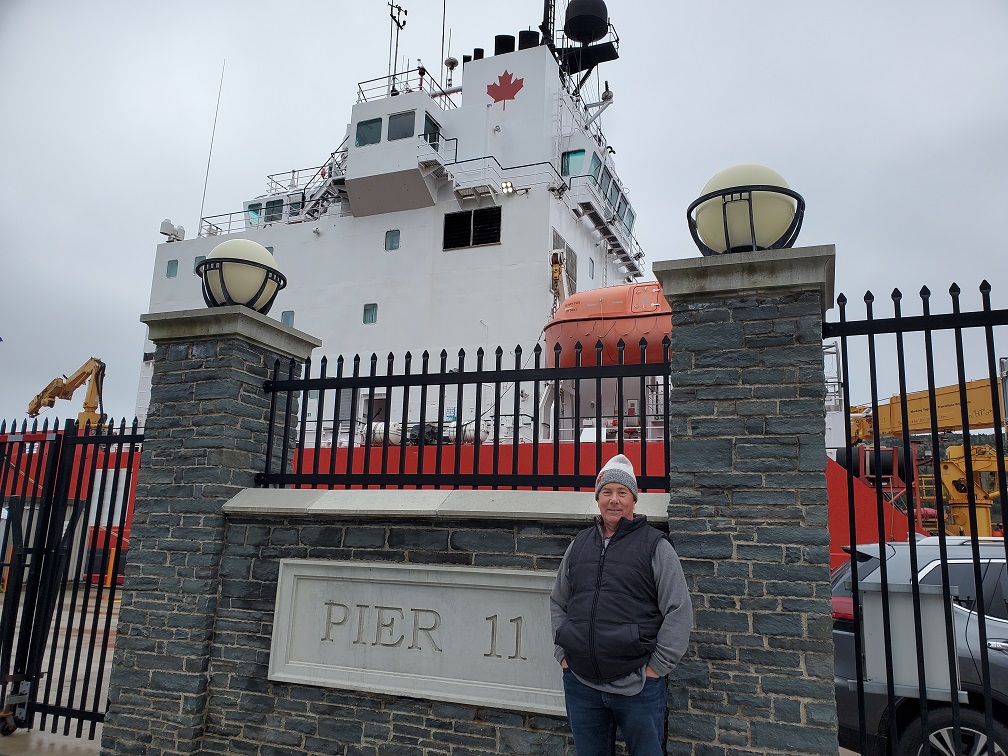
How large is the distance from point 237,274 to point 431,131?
14676 millimetres

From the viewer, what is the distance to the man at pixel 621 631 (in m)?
2.91

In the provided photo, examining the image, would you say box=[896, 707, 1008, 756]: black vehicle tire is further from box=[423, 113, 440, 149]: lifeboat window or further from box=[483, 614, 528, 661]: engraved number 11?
box=[423, 113, 440, 149]: lifeboat window

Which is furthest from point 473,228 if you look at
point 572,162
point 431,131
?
point 572,162

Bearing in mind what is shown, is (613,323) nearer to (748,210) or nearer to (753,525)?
(748,210)

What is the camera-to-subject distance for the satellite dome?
79.2 ft

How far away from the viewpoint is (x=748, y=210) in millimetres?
3934

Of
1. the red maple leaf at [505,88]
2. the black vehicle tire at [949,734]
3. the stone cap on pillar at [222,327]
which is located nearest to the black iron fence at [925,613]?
the black vehicle tire at [949,734]

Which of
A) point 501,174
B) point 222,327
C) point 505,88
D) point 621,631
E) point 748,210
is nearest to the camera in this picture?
point 621,631

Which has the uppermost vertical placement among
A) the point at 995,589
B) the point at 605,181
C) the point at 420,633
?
the point at 605,181

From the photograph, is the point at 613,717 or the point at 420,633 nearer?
the point at 613,717

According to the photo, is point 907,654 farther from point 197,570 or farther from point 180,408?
point 180,408

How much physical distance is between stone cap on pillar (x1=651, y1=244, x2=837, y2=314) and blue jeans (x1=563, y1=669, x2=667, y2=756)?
6.61 feet

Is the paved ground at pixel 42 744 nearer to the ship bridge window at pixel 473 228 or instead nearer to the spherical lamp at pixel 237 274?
the spherical lamp at pixel 237 274

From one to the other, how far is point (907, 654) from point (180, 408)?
4.83m
